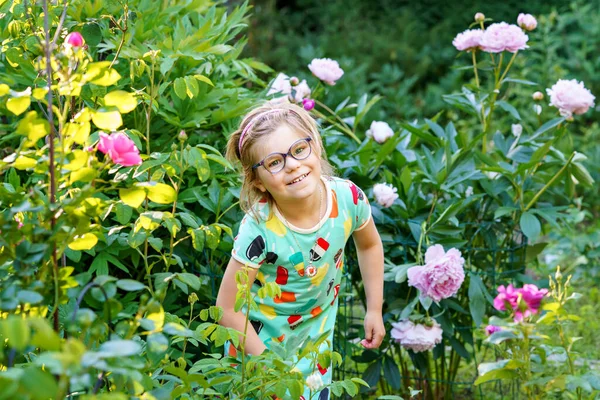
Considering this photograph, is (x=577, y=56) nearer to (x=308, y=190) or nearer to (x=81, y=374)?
(x=308, y=190)

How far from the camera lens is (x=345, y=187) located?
235 cm

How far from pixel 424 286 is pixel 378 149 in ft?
2.32

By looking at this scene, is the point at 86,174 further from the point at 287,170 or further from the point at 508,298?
the point at 508,298

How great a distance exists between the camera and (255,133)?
216cm

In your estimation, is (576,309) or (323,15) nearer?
(576,309)

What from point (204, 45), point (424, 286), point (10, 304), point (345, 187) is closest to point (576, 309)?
point (424, 286)

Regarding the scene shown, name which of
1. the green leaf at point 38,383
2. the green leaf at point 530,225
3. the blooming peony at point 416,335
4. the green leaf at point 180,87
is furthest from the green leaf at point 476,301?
the green leaf at point 38,383

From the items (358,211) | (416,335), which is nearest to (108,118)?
(358,211)

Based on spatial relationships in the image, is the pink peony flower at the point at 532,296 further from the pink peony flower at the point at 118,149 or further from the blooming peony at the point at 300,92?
the blooming peony at the point at 300,92

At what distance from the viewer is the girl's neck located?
2.23 m

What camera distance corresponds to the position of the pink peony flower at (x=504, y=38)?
2.80 metres

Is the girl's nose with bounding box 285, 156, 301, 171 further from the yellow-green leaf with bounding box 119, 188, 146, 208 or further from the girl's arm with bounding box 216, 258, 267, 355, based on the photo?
the yellow-green leaf with bounding box 119, 188, 146, 208

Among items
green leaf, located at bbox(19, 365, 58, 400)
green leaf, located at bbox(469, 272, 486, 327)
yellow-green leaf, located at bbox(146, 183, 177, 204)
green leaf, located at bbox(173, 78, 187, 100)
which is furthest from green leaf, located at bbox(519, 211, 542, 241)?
green leaf, located at bbox(19, 365, 58, 400)

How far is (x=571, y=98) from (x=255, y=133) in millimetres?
1180
